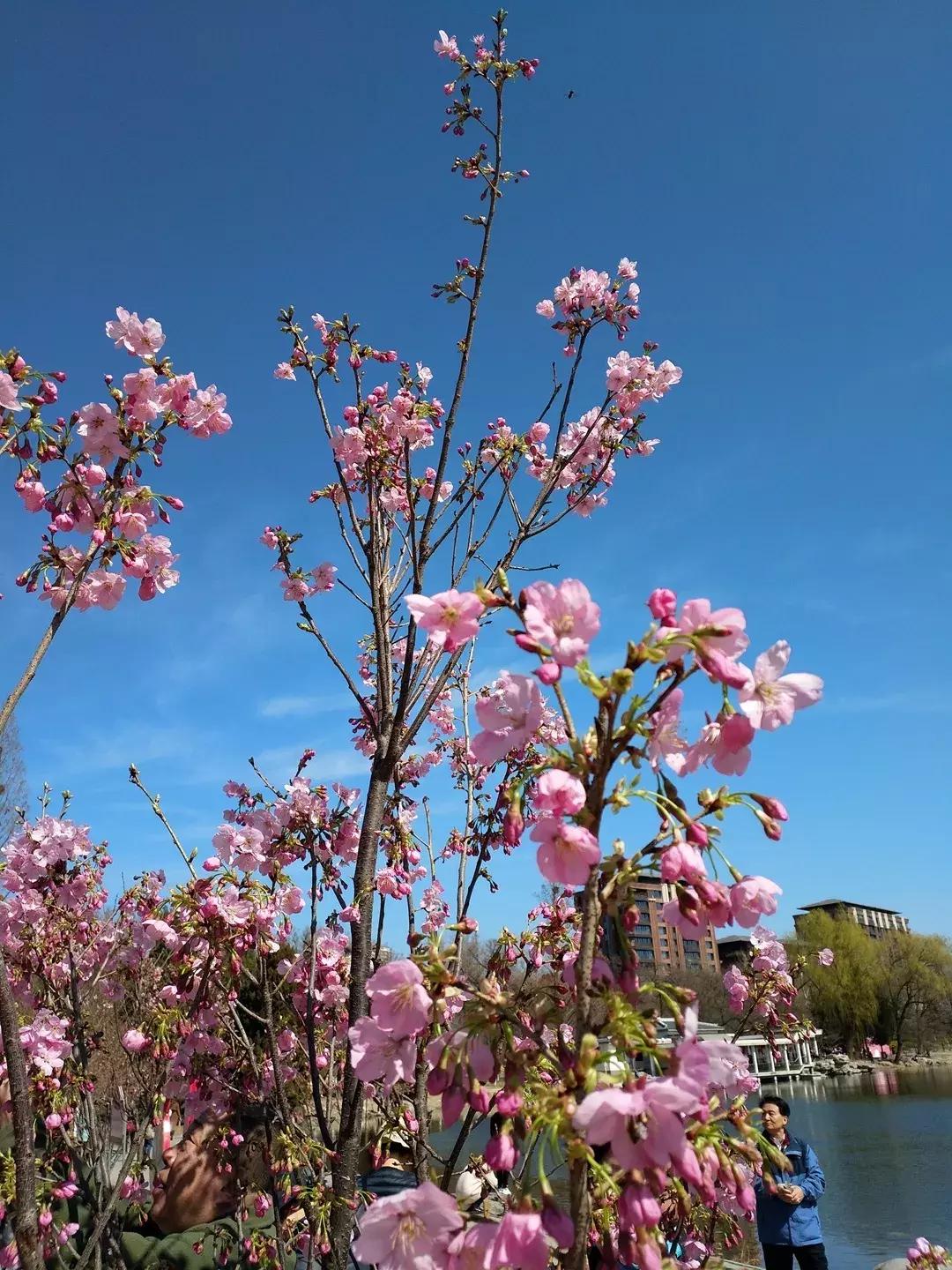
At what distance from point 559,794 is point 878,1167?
65.5 feet

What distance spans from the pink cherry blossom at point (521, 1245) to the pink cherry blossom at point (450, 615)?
2.42 ft

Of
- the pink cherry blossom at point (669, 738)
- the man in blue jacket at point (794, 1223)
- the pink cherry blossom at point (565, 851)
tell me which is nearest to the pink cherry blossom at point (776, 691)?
the pink cherry blossom at point (669, 738)

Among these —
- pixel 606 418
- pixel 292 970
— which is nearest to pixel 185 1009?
pixel 292 970

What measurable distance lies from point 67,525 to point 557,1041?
2.18 m

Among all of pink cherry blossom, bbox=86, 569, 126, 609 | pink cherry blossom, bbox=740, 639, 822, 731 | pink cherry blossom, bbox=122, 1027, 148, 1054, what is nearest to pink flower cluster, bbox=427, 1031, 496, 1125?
pink cherry blossom, bbox=740, 639, 822, 731

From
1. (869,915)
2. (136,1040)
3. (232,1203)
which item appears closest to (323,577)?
(136,1040)

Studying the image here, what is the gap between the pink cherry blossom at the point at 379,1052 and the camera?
1.19 metres

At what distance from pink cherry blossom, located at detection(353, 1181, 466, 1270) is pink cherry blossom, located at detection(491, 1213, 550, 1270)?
9cm

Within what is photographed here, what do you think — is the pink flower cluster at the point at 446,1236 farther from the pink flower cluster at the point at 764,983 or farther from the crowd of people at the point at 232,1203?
the pink flower cluster at the point at 764,983

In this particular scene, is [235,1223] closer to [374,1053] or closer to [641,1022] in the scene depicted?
[374,1053]

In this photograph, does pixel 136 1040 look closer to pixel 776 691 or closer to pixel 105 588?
pixel 105 588

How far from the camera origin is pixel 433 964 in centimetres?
112

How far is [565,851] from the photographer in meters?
1.12

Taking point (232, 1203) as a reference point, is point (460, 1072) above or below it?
above
